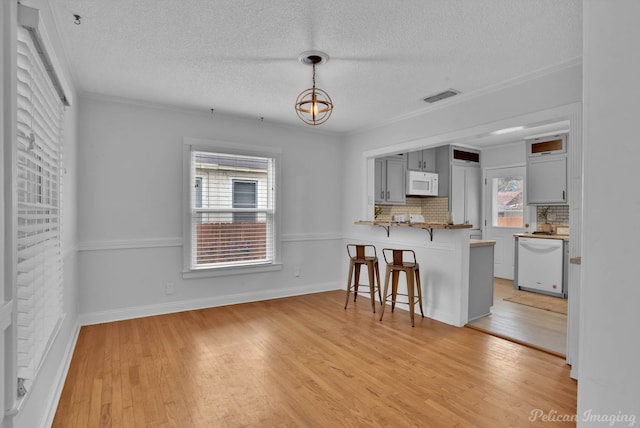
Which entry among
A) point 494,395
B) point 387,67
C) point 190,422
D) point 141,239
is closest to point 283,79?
point 387,67

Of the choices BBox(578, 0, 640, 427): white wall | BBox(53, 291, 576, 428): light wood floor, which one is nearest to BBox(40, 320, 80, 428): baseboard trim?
BBox(53, 291, 576, 428): light wood floor

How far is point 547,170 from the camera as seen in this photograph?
551 cm

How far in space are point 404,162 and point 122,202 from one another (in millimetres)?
4208

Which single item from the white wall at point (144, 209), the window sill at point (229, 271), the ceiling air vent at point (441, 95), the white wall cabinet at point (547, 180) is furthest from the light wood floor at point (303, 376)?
the white wall cabinet at point (547, 180)

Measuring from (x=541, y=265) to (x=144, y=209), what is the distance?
219 inches

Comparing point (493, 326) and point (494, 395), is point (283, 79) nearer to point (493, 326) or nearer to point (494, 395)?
point (494, 395)

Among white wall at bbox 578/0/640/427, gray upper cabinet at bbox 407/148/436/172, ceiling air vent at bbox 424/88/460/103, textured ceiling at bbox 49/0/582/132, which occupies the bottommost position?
A: white wall at bbox 578/0/640/427

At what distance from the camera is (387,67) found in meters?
3.10

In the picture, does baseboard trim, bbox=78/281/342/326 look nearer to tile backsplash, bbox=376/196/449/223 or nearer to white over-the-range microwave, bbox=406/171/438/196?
tile backsplash, bbox=376/196/449/223

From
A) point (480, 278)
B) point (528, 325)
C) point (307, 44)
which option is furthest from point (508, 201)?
→ point (307, 44)

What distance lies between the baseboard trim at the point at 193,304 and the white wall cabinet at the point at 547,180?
352cm

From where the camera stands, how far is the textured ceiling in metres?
2.25

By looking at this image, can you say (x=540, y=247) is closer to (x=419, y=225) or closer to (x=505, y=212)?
(x=505, y=212)

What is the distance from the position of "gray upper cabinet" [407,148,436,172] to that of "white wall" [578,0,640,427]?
19.3 feet
